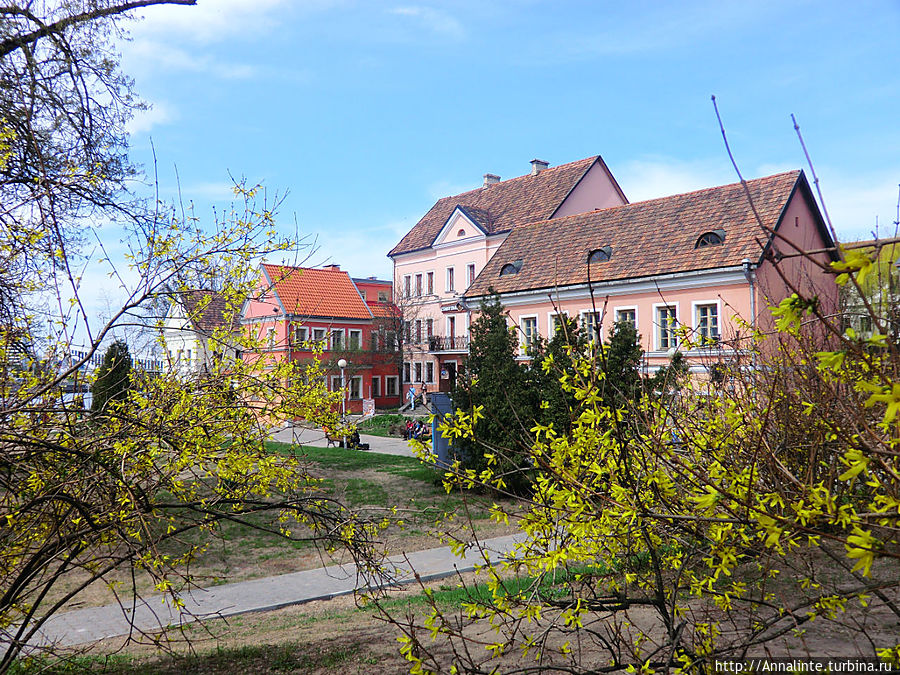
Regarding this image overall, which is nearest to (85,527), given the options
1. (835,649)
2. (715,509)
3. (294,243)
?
(294,243)

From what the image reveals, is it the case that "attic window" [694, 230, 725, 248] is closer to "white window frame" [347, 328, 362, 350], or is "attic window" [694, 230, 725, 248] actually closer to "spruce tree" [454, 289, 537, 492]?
"spruce tree" [454, 289, 537, 492]

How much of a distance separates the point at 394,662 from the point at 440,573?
4513 mm

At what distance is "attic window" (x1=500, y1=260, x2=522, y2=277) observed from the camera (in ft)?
99.6

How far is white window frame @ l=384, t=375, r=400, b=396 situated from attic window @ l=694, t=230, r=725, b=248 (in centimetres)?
2672

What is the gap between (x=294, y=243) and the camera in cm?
628

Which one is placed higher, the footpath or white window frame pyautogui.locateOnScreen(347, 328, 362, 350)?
white window frame pyautogui.locateOnScreen(347, 328, 362, 350)

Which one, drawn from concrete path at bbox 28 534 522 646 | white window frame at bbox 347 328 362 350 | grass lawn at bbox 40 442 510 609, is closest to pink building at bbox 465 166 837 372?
grass lawn at bbox 40 442 510 609

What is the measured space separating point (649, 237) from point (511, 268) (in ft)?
22.0

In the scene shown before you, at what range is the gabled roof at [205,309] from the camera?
598 centimetres

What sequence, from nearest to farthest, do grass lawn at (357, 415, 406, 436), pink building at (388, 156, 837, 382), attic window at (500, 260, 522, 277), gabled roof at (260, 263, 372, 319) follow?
1. pink building at (388, 156, 837, 382)
2. attic window at (500, 260, 522, 277)
3. grass lawn at (357, 415, 406, 436)
4. gabled roof at (260, 263, 372, 319)

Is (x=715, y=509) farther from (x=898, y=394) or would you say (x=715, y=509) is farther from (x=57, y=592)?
(x=57, y=592)

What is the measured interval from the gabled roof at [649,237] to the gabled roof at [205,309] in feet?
49.3

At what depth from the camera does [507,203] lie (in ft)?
141

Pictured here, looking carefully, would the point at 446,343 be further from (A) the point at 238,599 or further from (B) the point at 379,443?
(A) the point at 238,599
